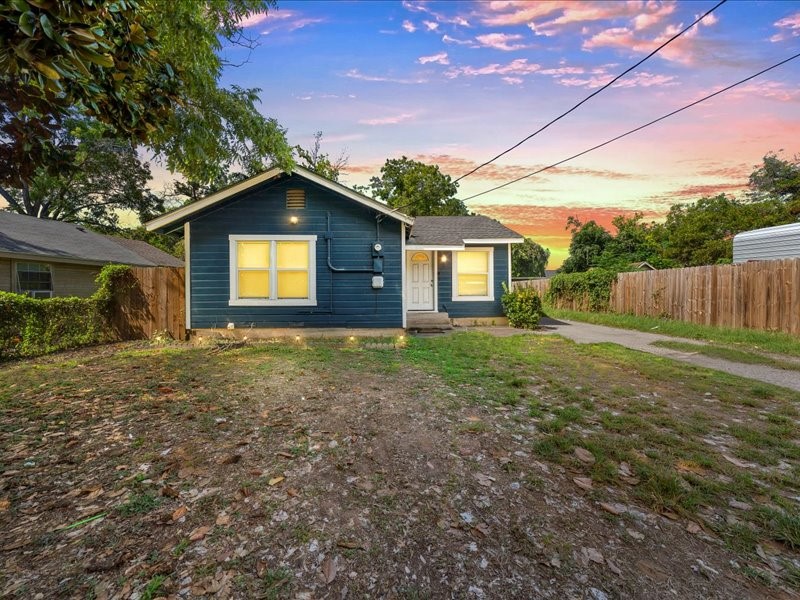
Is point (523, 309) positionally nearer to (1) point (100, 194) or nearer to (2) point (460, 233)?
→ (2) point (460, 233)

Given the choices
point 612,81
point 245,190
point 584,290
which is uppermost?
point 612,81

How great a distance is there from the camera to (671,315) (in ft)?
41.8

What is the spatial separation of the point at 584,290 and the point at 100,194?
32.7 m

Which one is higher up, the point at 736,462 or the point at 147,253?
the point at 147,253

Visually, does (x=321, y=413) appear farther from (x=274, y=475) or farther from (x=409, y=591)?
(x=409, y=591)

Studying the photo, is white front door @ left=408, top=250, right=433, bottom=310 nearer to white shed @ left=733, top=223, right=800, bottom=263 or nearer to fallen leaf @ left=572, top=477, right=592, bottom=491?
fallen leaf @ left=572, top=477, right=592, bottom=491

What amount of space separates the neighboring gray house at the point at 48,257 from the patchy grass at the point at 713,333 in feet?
71.4

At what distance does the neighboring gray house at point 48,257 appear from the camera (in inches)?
518

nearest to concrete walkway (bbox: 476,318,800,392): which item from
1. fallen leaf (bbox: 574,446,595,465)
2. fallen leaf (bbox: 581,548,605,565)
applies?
fallen leaf (bbox: 574,446,595,465)

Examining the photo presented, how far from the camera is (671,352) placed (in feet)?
27.0

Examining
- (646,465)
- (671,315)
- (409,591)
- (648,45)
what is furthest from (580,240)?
(409,591)

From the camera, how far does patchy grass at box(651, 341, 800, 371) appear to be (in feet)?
22.3

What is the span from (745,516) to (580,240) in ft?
111

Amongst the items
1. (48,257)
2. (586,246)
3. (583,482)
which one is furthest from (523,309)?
(586,246)
